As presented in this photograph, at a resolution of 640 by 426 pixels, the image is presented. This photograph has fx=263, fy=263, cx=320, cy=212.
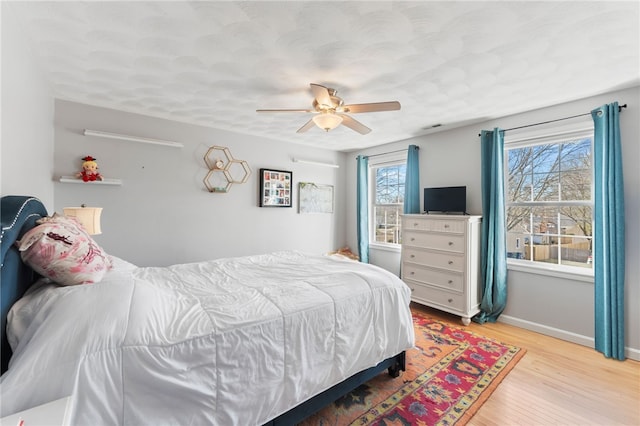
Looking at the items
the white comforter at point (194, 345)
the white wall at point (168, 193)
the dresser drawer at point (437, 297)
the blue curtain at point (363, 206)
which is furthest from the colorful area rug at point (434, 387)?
the white wall at point (168, 193)

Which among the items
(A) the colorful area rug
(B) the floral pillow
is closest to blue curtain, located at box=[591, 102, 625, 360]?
(A) the colorful area rug

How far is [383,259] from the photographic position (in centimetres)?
470

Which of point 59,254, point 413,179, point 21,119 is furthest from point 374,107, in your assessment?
point 21,119

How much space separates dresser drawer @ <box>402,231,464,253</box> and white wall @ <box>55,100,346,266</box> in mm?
1857

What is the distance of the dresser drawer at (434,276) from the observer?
3154 mm

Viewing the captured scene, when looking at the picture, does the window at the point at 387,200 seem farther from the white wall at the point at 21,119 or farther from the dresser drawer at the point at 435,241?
the white wall at the point at 21,119

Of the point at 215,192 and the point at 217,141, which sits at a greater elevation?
the point at 217,141

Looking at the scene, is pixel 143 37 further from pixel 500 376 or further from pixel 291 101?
pixel 500 376

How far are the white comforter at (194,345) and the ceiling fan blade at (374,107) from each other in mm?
1396

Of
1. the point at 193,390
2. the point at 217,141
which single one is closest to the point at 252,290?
the point at 193,390

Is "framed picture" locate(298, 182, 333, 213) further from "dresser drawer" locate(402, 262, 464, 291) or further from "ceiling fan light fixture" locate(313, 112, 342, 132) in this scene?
"ceiling fan light fixture" locate(313, 112, 342, 132)

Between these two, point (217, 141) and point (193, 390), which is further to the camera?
point (217, 141)

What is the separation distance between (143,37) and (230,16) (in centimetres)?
66

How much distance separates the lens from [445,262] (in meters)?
3.26
